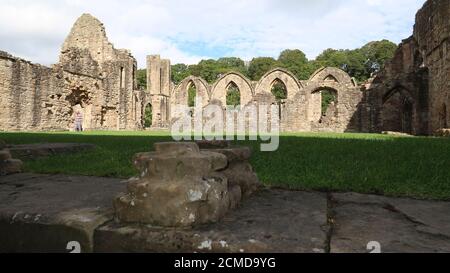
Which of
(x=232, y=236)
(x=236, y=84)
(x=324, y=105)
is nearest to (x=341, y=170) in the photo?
(x=232, y=236)

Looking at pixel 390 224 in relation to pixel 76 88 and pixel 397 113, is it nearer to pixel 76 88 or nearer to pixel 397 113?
pixel 76 88

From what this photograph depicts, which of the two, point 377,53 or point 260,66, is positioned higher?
point 377,53

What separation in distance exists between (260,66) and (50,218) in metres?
57.6

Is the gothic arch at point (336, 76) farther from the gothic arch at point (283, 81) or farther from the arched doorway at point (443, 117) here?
the arched doorway at point (443, 117)

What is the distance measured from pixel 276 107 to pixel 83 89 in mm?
12081

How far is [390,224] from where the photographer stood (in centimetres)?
170

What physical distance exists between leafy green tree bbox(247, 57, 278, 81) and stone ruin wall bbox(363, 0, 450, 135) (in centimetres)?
3255

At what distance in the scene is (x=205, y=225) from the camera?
160 cm

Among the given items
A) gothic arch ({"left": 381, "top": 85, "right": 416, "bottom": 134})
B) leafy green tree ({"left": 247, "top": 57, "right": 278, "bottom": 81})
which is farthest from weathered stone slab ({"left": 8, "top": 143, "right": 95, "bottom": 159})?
leafy green tree ({"left": 247, "top": 57, "right": 278, "bottom": 81})

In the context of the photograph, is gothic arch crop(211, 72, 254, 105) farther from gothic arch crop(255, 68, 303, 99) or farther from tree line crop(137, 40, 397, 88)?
tree line crop(137, 40, 397, 88)

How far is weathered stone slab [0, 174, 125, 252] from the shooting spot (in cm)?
161

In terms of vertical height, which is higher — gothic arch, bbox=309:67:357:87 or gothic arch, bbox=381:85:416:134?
gothic arch, bbox=309:67:357:87
